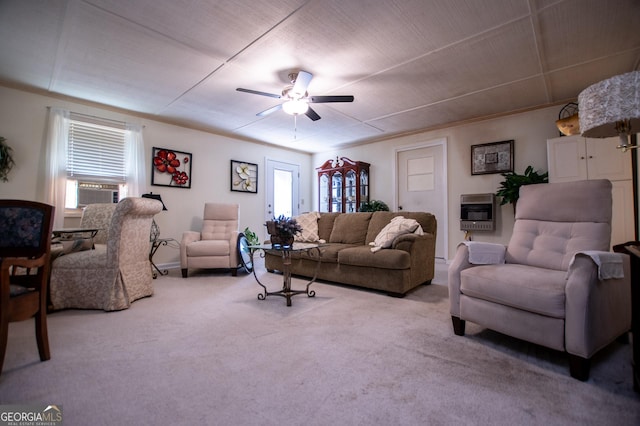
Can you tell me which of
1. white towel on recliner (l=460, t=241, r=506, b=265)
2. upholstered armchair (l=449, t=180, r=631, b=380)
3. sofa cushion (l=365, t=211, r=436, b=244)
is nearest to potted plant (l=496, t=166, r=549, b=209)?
sofa cushion (l=365, t=211, r=436, b=244)

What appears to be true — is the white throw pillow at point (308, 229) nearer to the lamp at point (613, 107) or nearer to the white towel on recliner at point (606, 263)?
the white towel on recliner at point (606, 263)

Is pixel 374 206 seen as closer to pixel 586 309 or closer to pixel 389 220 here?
pixel 389 220

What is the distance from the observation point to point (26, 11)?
2.14 meters

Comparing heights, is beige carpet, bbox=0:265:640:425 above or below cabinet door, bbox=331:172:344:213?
below

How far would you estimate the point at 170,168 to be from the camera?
179 inches

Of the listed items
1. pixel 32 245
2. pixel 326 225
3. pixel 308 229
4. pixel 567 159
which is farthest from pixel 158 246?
pixel 567 159

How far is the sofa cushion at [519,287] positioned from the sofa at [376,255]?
3.22 ft

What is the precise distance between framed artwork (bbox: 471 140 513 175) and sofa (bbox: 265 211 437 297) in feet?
5.75

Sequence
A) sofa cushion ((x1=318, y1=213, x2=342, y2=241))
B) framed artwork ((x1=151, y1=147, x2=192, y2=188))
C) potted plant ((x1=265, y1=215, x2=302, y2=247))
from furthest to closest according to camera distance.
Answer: framed artwork ((x1=151, y1=147, x2=192, y2=188)), sofa cushion ((x1=318, y1=213, x2=342, y2=241)), potted plant ((x1=265, y1=215, x2=302, y2=247))

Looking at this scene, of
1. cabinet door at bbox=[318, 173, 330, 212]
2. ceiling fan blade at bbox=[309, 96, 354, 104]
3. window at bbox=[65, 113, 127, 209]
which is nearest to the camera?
ceiling fan blade at bbox=[309, 96, 354, 104]

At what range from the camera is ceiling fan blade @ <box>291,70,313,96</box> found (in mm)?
2805

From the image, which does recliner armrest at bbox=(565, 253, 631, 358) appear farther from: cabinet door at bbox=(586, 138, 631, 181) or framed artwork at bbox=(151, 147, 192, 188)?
framed artwork at bbox=(151, 147, 192, 188)

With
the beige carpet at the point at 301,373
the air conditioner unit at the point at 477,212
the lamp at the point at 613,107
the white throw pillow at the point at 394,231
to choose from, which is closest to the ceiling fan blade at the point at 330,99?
the white throw pillow at the point at 394,231

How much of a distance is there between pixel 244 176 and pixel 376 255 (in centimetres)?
347
